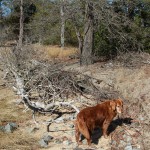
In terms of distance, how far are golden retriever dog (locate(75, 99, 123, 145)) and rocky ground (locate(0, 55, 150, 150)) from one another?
35 cm

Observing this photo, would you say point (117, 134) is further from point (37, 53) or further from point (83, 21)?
point (83, 21)

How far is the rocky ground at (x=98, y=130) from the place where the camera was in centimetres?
748

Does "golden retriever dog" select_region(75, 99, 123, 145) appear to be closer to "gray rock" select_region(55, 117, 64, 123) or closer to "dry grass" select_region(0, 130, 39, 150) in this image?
"dry grass" select_region(0, 130, 39, 150)

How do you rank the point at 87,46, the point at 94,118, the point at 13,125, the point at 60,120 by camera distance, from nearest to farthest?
the point at 94,118 → the point at 13,125 → the point at 60,120 → the point at 87,46

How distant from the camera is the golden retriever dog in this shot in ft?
23.0

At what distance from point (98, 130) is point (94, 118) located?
1.01m

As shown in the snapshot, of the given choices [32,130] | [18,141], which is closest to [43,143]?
[18,141]

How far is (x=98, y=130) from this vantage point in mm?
8148

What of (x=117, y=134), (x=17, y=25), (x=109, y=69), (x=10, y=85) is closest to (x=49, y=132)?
(x=117, y=134)

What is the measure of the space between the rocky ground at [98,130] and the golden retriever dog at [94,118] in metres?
0.35

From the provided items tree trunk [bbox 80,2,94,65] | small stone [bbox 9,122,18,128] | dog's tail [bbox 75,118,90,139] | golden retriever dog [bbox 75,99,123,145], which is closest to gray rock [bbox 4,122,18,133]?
small stone [bbox 9,122,18,128]

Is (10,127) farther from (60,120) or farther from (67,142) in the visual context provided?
(67,142)

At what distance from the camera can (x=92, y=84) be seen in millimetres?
10938

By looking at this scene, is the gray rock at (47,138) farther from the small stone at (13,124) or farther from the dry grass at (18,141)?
the small stone at (13,124)
